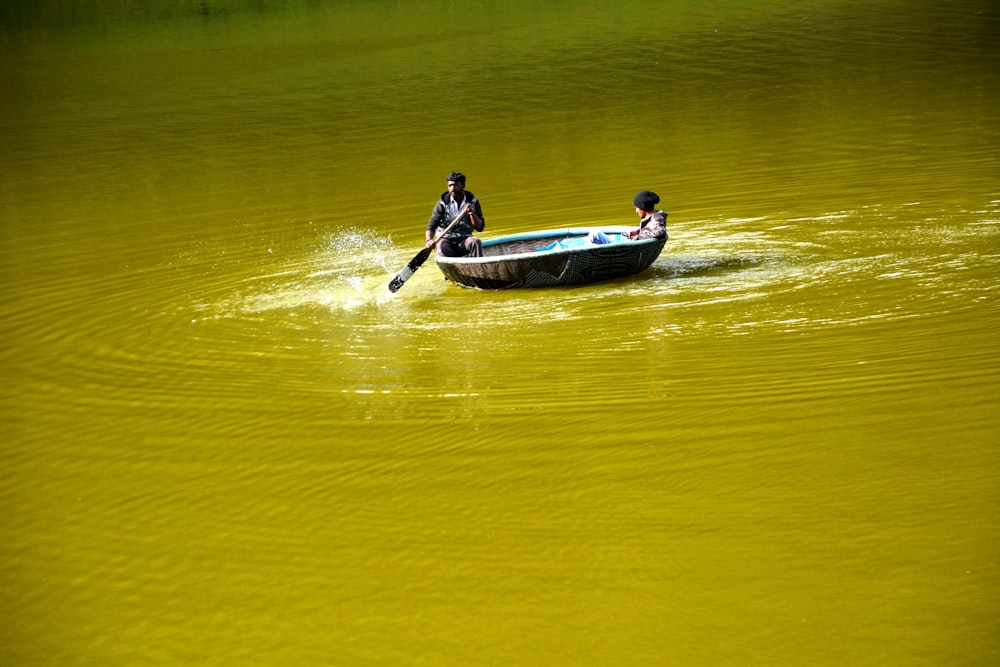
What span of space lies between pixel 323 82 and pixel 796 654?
23.9 m

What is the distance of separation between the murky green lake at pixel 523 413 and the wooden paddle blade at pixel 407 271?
13 cm

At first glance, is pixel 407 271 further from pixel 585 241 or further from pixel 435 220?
pixel 585 241

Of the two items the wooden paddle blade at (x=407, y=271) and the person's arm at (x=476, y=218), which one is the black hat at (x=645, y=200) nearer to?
the person's arm at (x=476, y=218)

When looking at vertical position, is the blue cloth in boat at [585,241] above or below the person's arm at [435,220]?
below

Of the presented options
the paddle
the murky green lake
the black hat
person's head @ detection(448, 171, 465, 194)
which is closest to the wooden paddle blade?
the paddle

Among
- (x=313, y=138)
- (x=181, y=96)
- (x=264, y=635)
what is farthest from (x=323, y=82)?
(x=264, y=635)

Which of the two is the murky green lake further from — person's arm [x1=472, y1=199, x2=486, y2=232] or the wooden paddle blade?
person's arm [x1=472, y1=199, x2=486, y2=232]

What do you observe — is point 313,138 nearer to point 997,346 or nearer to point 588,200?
point 588,200

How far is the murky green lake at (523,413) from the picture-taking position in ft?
16.2

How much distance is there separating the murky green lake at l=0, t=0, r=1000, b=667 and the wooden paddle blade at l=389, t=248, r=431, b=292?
0.13 metres

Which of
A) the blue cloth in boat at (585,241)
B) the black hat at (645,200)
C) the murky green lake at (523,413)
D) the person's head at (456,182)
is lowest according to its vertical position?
the murky green lake at (523,413)

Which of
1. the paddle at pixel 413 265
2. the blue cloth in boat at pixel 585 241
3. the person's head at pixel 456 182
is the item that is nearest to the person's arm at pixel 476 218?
the paddle at pixel 413 265

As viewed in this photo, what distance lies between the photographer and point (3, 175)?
62.1 ft

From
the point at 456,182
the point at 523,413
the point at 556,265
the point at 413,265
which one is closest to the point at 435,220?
the point at 456,182
